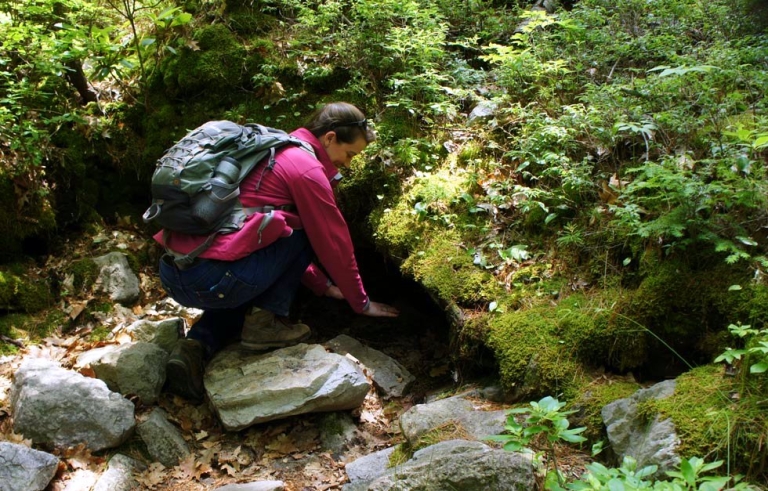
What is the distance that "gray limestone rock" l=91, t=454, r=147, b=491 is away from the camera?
3.56 metres

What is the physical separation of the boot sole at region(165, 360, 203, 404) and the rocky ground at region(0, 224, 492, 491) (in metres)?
0.06

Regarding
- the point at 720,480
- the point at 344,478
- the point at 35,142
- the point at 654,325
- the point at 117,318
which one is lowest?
the point at 344,478

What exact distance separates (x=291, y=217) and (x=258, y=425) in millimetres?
1541

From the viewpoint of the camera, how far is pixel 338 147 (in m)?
4.25

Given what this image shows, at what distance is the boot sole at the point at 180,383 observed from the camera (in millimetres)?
4266

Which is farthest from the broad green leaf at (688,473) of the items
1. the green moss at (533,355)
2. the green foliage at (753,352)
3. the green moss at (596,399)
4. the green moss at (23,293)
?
the green moss at (23,293)

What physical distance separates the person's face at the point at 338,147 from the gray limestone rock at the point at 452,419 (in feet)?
6.19

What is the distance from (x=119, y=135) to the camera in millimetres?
6215

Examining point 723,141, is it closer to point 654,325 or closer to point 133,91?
point 654,325

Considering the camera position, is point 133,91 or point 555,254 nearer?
point 555,254

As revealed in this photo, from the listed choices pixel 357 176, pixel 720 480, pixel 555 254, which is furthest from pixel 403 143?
pixel 720 480

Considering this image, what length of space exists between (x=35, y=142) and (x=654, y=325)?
5659 mm

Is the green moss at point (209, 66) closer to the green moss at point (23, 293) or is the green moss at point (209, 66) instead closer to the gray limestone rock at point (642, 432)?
the green moss at point (23, 293)

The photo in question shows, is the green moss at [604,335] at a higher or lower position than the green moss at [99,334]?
higher
